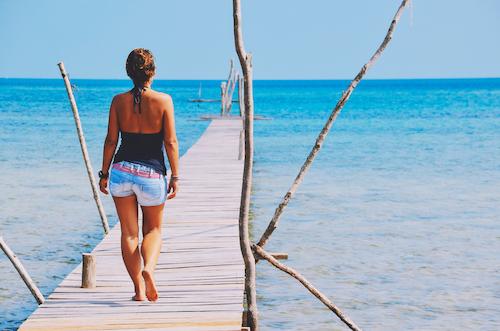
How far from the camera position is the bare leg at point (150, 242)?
5898 mm

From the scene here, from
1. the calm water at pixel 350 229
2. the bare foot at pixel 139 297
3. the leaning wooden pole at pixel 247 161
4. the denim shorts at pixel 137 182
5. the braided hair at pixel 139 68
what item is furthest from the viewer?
the calm water at pixel 350 229

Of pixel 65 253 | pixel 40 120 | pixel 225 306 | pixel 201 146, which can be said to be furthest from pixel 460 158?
pixel 40 120

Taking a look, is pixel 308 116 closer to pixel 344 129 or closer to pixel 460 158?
pixel 344 129

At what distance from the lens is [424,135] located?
35.5 m

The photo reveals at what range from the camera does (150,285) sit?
5969 millimetres

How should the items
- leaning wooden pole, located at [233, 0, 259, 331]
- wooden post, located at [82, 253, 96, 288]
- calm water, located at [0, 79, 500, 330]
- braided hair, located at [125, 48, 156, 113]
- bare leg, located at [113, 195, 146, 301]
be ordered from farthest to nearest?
1. calm water, located at [0, 79, 500, 330]
2. leaning wooden pole, located at [233, 0, 259, 331]
3. wooden post, located at [82, 253, 96, 288]
4. bare leg, located at [113, 195, 146, 301]
5. braided hair, located at [125, 48, 156, 113]

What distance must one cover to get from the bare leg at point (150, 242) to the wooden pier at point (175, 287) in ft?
0.56

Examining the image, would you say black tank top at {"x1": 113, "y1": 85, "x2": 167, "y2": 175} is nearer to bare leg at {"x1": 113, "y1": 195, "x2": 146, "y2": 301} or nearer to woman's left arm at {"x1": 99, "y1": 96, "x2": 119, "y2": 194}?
woman's left arm at {"x1": 99, "y1": 96, "x2": 119, "y2": 194}

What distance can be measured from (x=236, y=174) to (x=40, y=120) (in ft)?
103

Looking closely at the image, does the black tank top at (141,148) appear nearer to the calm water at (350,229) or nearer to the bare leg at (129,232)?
the bare leg at (129,232)

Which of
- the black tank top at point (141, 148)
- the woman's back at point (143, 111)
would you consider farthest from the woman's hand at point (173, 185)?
the woman's back at point (143, 111)

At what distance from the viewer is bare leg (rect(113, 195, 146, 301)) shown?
586cm

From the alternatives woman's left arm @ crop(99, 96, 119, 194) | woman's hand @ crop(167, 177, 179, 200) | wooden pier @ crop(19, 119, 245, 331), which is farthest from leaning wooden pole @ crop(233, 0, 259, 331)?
woman's left arm @ crop(99, 96, 119, 194)

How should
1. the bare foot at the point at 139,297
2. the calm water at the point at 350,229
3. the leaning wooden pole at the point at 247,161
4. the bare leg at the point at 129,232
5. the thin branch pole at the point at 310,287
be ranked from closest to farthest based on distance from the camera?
the bare leg at the point at 129,232, the bare foot at the point at 139,297, the leaning wooden pole at the point at 247,161, the thin branch pole at the point at 310,287, the calm water at the point at 350,229
